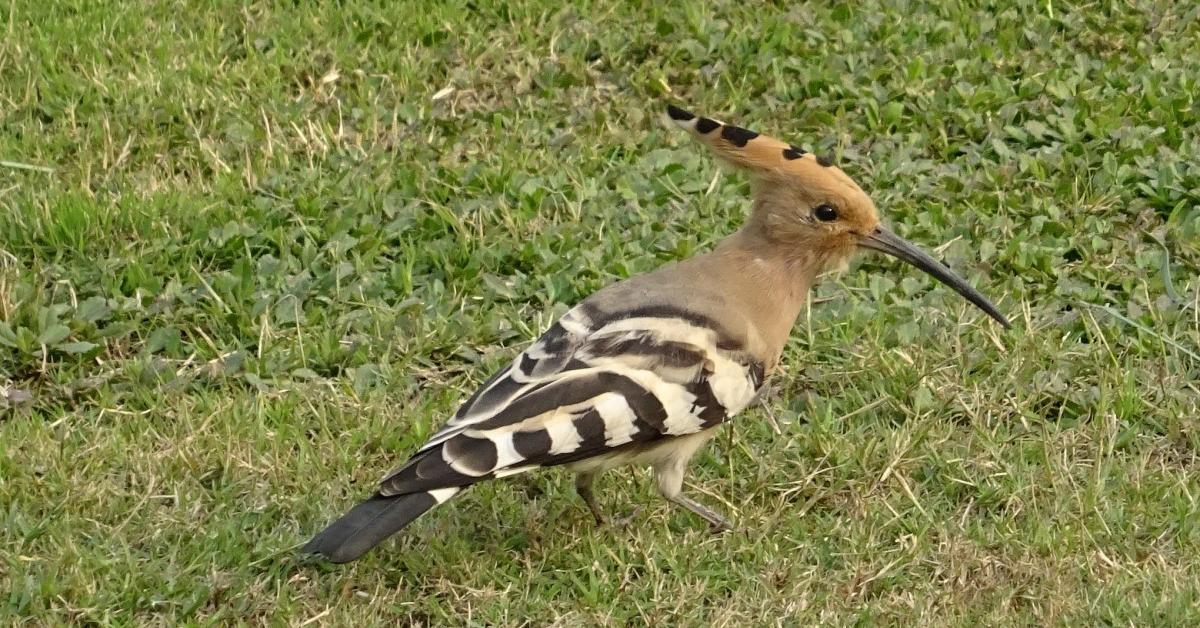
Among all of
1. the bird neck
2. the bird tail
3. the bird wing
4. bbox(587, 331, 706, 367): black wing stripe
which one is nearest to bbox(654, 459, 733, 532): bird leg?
the bird wing

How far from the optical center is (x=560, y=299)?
455 cm

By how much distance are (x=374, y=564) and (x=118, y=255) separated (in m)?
1.56

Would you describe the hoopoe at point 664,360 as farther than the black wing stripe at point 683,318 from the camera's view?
No

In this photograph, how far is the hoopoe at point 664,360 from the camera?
3.27m

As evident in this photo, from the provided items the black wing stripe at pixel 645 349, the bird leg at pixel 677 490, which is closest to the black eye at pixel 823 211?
the black wing stripe at pixel 645 349

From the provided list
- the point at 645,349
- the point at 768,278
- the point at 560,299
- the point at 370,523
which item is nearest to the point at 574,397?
the point at 645,349

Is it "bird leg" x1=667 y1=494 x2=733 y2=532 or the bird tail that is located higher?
the bird tail

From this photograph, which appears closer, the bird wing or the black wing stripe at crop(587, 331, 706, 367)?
the bird wing

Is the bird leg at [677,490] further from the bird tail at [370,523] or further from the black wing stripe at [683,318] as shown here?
the bird tail at [370,523]

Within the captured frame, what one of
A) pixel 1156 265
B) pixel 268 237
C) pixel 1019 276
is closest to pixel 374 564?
pixel 268 237

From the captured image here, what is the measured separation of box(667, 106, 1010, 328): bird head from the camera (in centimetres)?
388

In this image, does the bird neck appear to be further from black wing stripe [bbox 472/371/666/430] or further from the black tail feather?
the black tail feather

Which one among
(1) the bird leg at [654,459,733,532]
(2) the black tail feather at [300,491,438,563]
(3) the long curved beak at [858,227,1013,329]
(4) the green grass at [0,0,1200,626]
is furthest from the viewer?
(3) the long curved beak at [858,227,1013,329]

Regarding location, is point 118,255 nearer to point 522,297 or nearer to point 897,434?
point 522,297
